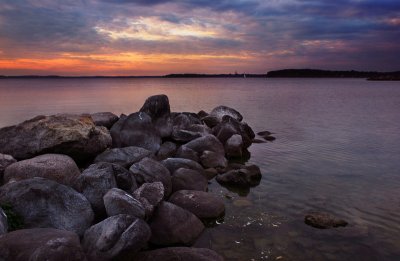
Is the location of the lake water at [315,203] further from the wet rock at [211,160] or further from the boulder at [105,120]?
the boulder at [105,120]

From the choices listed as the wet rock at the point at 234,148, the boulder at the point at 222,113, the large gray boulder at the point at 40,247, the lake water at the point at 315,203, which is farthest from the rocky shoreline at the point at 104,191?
the boulder at the point at 222,113

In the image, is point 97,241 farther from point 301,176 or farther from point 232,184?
point 301,176

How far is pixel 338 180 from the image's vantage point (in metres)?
14.1

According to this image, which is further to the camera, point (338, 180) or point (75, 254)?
point (338, 180)

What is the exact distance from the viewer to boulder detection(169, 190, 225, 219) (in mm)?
10461

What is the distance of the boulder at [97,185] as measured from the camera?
9203mm

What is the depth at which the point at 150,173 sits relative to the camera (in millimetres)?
11102

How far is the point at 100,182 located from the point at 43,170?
2.15 meters

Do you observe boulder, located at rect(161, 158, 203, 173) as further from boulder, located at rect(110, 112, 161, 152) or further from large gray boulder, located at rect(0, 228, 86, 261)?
large gray boulder, located at rect(0, 228, 86, 261)

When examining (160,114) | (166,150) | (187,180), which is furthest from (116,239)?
(160,114)

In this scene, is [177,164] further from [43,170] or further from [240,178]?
[43,170]

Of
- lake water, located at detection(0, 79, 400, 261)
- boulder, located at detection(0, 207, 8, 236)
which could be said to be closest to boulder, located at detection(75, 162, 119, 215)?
boulder, located at detection(0, 207, 8, 236)

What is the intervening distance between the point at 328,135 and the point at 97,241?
20361 millimetres

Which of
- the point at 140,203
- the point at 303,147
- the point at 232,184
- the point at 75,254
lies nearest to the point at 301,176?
the point at 232,184
